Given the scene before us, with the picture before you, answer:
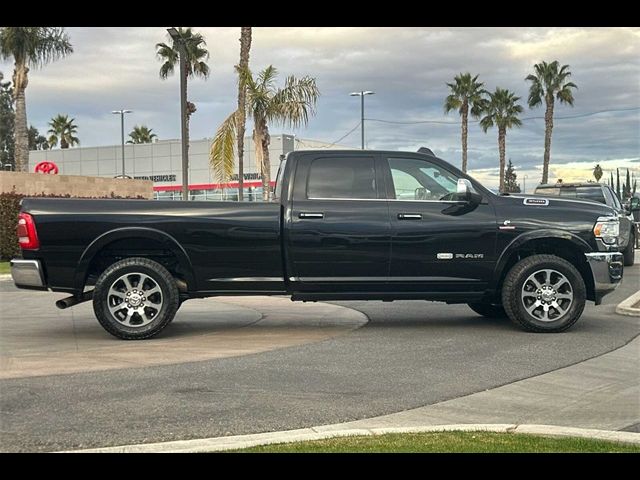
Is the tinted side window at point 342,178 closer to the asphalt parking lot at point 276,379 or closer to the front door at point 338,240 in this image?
the front door at point 338,240

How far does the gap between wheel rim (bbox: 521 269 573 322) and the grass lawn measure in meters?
4.25

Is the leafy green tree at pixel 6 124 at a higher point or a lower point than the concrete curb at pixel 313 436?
higher

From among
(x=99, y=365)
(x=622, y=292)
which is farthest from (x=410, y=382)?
(x=622, y=292)

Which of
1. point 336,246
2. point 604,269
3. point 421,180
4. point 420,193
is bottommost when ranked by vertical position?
point 604,269

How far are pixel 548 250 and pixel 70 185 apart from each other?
2431 centimetres

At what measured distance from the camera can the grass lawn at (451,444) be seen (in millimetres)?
4434

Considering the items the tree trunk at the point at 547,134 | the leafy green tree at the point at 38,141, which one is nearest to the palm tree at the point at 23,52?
the tree trunk at the point at 547,134

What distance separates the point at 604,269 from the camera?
8852 millimetres

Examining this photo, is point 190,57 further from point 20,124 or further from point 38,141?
point 38,141

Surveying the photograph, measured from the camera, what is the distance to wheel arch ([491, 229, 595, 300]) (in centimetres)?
884

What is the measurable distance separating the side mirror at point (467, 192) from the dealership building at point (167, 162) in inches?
1725

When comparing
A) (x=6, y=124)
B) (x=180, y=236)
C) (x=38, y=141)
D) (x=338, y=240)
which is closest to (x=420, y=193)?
(x=338, y=240)

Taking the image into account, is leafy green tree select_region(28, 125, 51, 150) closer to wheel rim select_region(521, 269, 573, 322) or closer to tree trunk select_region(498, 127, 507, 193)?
tree trunk select_region(498, 127, 507, 193)
